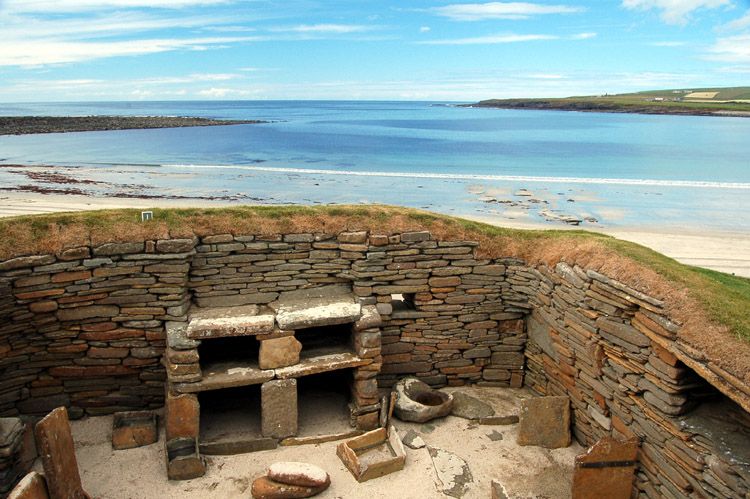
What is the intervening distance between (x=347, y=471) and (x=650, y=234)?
1892 centimetres

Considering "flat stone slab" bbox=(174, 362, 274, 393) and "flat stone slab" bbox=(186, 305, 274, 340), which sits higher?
"flat stone slab" bbox=(186, 305, 274, 340)

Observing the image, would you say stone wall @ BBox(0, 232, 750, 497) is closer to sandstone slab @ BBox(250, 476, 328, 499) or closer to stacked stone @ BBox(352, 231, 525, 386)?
stacked stone @ BBox(352, 231, 525, 386)

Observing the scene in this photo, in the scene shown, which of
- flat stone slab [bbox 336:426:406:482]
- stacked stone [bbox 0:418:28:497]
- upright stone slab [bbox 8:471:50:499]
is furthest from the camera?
flat stone slab [bbox 336:426:406:482]

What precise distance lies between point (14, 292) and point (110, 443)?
2555 millimetres

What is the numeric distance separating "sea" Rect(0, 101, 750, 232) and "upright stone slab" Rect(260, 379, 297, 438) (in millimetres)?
18519

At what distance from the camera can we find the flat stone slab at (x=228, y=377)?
783 centimetres

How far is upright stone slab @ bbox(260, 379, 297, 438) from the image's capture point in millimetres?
8039

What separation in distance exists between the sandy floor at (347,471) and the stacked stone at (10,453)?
77cm

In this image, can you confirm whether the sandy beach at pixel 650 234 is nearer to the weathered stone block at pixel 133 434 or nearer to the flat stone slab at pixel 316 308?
the flat stone slab at pixel 316 308

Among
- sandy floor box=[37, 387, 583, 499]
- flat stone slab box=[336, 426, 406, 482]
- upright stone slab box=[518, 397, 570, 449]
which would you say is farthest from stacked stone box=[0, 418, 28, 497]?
upright stone slab box=[518, 397, 570, 449]

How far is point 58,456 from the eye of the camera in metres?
6.38

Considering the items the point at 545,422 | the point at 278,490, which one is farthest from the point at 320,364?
the point at 545,422

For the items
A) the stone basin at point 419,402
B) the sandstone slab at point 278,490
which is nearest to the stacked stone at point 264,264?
the stone basin at point 419,402

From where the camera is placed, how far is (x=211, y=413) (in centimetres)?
887
